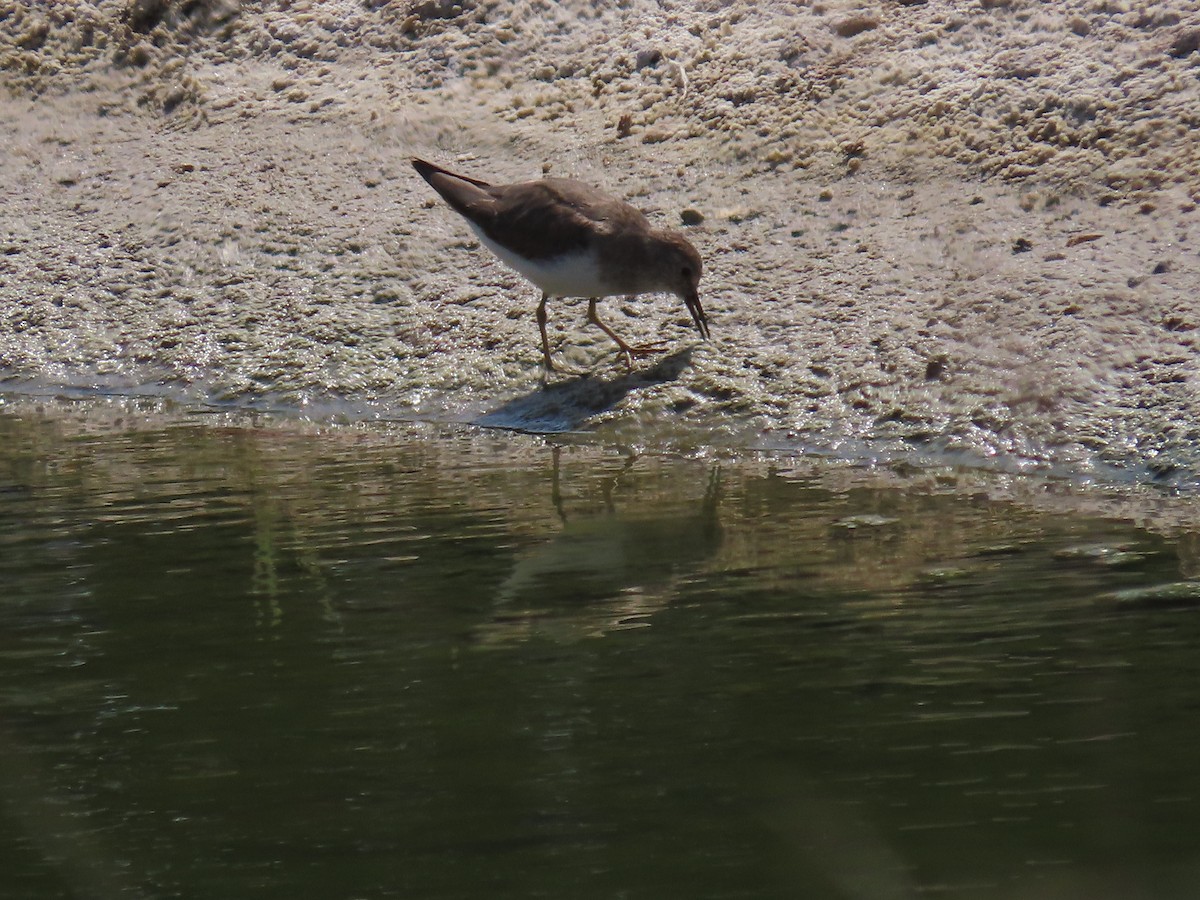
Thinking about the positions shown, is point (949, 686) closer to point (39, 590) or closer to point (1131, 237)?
point (39, 590)

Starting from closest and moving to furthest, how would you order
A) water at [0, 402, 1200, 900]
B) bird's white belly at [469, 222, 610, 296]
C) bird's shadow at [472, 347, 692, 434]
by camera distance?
water at [0, 402, 1200, 900] < bird's shadow at [472, 347, 692, 434] < bird's white belly at [469, 222, 610, 296]

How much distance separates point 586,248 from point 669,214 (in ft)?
3.74

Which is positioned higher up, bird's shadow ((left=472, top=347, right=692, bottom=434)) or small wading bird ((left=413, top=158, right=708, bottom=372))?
small wading bird ((left=413, top=158, right=708, bottom=372))

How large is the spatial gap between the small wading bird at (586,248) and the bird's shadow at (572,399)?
16 cm

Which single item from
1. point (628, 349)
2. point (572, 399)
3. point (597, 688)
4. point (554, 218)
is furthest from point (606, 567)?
point (554, 218)

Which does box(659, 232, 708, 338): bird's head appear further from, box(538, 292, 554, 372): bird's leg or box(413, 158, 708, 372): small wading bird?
box(538, 292, 554, 372): bird's leg

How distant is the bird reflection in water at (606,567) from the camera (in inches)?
187

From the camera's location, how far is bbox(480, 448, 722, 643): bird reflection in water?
15.6ft

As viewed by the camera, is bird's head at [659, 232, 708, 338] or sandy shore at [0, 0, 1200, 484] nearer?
sandy shore at [0, 0, 1200, 484]

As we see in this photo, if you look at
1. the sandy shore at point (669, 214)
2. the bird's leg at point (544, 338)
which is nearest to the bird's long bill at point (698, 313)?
the sandy shore at point (669, 214)

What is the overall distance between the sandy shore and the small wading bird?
0.28 meters

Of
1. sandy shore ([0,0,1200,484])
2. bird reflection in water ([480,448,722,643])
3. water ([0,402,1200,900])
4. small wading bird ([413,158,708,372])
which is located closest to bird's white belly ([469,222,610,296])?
small wading bird ([413,158,708,372])

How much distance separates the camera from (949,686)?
409cm

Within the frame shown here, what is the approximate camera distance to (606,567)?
5336mm
